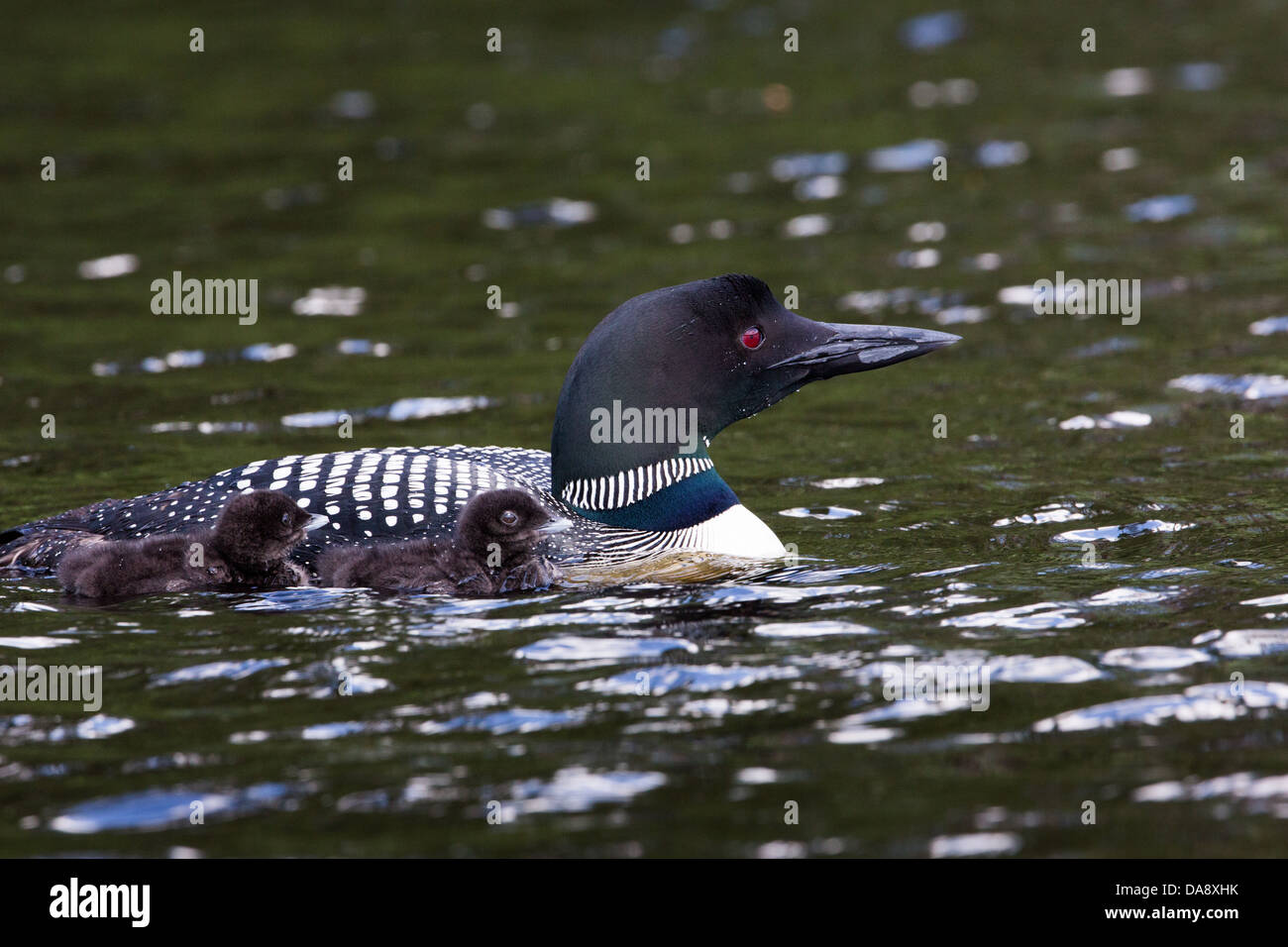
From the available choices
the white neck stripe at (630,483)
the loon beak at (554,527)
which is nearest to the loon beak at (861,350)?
the white neck stripe at (630,483)

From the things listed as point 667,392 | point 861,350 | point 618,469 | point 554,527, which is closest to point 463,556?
point 554,527

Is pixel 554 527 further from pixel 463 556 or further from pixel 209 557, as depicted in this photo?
pixel 209 557

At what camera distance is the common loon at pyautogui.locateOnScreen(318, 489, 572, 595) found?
18.6ft

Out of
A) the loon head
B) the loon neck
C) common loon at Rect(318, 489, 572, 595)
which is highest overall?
the loon head

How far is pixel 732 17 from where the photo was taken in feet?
57.2

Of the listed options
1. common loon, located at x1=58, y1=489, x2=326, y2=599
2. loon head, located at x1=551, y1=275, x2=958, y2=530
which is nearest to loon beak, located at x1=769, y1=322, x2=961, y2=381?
loon head, located at x1=551, y1=275, x2=958, y2=530

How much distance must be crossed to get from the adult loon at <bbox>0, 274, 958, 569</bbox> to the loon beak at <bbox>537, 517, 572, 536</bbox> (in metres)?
0.10

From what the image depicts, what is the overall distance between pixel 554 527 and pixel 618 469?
367 mm

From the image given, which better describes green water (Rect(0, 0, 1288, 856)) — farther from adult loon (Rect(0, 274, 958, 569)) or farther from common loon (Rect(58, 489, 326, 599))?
adult loon (Rect(0, 274, 958, 569))

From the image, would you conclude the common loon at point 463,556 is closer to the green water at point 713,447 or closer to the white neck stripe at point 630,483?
the green water at point 713,447

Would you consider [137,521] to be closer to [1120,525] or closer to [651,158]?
[1120,525]

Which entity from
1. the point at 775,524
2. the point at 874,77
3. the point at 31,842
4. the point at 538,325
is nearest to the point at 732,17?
the point at 874,77
